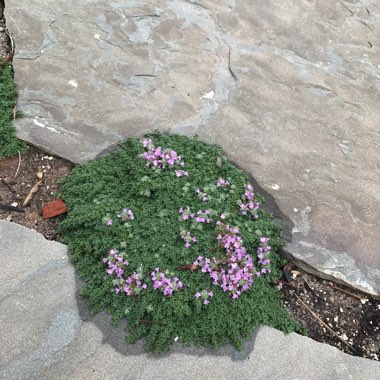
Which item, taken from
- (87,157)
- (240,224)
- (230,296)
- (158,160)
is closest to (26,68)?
(87,157)

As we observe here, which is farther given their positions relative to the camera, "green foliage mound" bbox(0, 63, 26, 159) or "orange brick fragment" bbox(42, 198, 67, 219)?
"green foliage mound" bbox(0, 63, 26, 159)

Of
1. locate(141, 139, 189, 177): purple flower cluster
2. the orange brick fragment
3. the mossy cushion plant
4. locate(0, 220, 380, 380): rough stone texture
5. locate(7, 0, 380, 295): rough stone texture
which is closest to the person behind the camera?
locate(0, 220, 380, 380): rough stone texture

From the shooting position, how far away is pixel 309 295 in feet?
8.36

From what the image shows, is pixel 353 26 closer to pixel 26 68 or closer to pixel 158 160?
pixel 158 160

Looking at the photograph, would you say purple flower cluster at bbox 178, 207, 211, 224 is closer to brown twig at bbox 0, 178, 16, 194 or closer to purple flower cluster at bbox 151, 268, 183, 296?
purple flower cluster at bbox 151, 268, 183, 296

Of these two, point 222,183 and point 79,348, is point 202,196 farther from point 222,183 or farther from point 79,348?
point 79,348

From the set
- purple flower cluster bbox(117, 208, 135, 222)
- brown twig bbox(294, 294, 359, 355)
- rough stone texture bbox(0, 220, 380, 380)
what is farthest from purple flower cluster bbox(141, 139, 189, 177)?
brown twig bbox(294, 294, 359, 355)

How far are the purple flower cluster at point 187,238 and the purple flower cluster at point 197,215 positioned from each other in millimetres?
88

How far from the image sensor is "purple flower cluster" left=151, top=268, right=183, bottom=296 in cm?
223

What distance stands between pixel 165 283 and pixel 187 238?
252 mm

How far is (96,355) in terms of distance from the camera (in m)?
2.12

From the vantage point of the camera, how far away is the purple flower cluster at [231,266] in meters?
2.32

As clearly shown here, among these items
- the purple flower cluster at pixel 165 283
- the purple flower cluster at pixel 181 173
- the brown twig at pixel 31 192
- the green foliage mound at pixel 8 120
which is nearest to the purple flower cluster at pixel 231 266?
the purple flower cluster at pixel 165 283

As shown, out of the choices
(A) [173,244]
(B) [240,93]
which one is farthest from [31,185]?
A: (B) [240,93]
